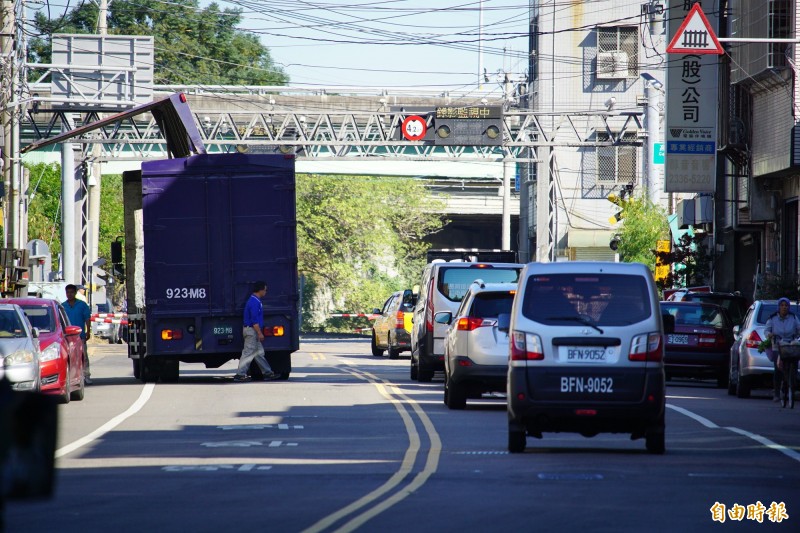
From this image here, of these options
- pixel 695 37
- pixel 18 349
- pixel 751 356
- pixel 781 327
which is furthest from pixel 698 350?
pixel 18 349

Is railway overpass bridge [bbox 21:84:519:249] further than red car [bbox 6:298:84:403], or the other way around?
railway overpass bridge [bbox 21:84:519:249]

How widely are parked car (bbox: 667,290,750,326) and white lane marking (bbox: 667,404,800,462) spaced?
1002cm

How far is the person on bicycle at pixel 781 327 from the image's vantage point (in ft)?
81.4

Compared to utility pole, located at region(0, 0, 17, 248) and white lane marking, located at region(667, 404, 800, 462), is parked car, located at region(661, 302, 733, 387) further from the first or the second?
utility pole, located at region(0, 0, 17, 248)

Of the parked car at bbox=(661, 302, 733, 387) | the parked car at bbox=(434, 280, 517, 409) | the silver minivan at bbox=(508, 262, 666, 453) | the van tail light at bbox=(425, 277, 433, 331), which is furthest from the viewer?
the parked car at bbox=(661, 302, 733, 387)

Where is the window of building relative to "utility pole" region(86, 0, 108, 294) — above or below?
above

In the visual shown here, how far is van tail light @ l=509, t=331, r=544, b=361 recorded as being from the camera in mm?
14797

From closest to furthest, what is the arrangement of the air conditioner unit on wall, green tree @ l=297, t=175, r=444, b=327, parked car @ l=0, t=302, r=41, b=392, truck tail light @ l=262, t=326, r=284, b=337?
parked car @ l=0, t=302, r=41, b=392 < truck tail light @ l=262, t=326, r=284, b=337 < the air conditioner unit on wall < green tree @ l=297, t=175, r=444, b=327

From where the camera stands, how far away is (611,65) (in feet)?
217

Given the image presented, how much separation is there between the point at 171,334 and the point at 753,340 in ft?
31.8

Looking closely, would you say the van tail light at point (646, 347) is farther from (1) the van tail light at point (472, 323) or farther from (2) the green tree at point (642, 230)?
(2) the green tree at point (642, 230)

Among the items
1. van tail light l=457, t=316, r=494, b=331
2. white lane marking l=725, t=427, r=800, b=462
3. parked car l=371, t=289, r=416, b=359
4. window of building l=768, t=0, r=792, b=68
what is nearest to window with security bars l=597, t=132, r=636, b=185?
parked car l=371, t=289, r=416, b=359

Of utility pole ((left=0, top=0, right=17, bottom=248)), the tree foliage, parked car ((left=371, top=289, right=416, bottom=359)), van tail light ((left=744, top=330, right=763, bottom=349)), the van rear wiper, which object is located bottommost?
parked car ((left=371, top=289, right=416, bottom=359))

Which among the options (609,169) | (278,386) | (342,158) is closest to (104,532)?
(278,386)
